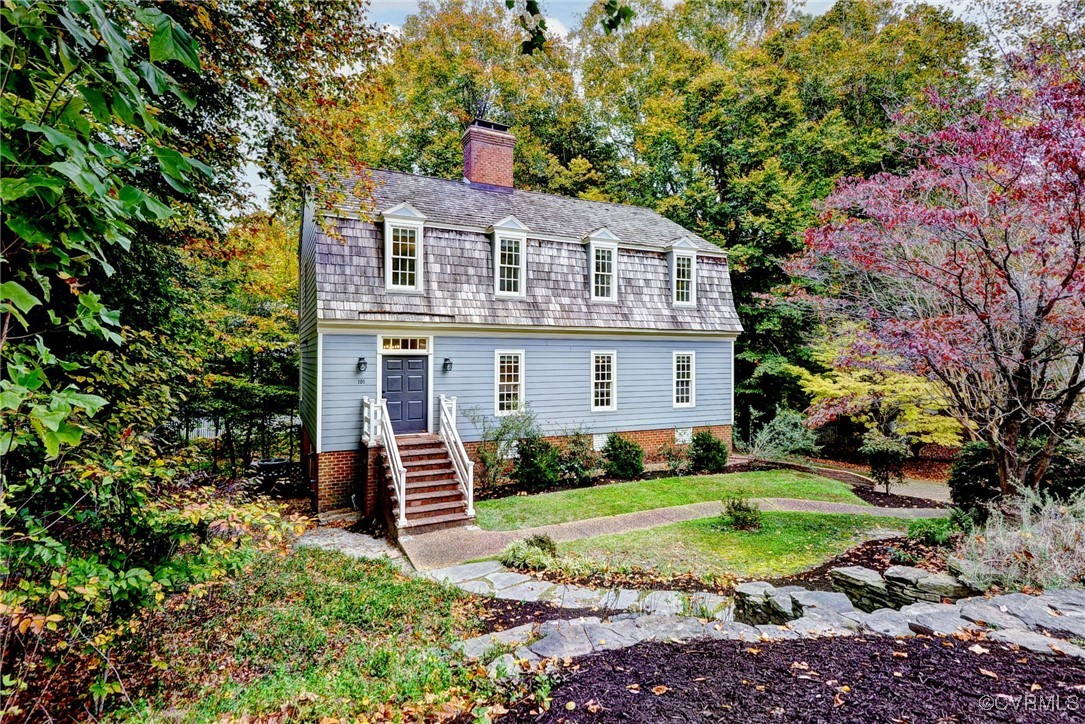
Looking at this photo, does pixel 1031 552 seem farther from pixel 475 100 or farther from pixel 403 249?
pixel 475 100

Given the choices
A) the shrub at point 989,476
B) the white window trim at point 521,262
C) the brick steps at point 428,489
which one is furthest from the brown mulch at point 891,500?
the white window trim at point 521,262

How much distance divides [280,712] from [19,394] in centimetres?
257

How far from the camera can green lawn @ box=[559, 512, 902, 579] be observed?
662 cm

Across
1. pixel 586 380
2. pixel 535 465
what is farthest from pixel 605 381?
pixel 535 465

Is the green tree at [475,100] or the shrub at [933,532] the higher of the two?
the green tree at [475,100]

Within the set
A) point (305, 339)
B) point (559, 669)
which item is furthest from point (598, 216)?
point (559, 669)

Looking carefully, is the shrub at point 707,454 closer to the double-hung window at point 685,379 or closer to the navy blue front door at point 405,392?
the double-hung window at point 685,379

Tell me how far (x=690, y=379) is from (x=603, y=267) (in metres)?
4.32

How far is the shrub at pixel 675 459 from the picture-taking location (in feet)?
41.7

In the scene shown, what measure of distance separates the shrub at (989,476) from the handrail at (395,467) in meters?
8.78

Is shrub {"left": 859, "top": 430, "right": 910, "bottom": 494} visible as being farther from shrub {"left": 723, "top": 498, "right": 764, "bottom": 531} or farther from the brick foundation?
shrub {"left": 723, "top": 498, "right": 764, "bottom": 531}

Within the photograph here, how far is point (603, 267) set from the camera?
12992mm

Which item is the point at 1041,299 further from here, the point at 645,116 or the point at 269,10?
the point at 645,116

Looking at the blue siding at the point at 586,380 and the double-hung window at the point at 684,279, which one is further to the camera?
the double-hung window at the point at 684,279
